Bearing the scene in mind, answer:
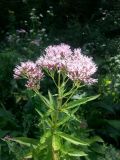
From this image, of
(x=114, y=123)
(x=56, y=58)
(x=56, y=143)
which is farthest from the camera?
(x=114, y=123)

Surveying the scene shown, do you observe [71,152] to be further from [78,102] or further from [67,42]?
[67,42]

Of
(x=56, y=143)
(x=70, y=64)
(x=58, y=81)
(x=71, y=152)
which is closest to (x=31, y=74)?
(x=58, y=81)

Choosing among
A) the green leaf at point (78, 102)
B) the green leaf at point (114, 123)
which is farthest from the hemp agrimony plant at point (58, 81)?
the green leaf at point (114, 123)

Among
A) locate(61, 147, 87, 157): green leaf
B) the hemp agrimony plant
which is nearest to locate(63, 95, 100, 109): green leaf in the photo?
the hemp agrimony plant

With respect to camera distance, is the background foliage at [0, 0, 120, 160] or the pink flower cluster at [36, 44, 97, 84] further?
the background foliage at [0, 0, 120, 160]

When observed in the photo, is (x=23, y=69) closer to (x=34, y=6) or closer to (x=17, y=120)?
(x=17, y=120)

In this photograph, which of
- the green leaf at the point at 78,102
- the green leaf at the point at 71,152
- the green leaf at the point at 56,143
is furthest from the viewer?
the green leaf at the point at 71,152

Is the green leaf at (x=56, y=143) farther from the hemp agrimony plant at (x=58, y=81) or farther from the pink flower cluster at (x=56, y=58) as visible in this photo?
the pink flower cluster at (x=56, y=58)

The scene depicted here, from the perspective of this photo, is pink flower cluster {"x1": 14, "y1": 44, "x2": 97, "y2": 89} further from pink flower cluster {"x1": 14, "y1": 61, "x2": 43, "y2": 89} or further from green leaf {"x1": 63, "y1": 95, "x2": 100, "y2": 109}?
green leaf {"x1": 63, "y1": 95, "x2": 100, "y2": 109}
